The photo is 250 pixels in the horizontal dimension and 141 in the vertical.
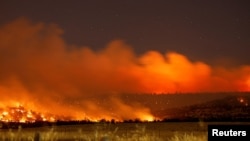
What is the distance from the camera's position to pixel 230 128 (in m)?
16.1

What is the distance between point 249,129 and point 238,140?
558mm

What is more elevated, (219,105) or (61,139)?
(219,105)

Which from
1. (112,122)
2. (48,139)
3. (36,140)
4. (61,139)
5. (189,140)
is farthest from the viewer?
(112,122)

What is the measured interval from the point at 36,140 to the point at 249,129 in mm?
9594

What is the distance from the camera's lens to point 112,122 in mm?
77000

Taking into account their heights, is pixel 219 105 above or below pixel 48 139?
above

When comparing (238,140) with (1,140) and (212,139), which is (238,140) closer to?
(212,139)

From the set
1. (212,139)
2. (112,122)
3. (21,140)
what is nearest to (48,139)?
(21,140)

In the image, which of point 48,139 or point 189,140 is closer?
point 189,140

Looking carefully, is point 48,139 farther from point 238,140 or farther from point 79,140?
point 238,140

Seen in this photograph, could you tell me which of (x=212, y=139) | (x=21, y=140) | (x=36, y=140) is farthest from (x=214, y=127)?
(x=21, y=140)

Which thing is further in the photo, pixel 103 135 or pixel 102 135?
pixel 102 135

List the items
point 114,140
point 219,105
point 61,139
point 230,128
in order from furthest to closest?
1. point 219,105
2. point 61,139
3. point 114,140
4. point 230,128

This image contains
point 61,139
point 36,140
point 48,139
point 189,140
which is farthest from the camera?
point 61,139
